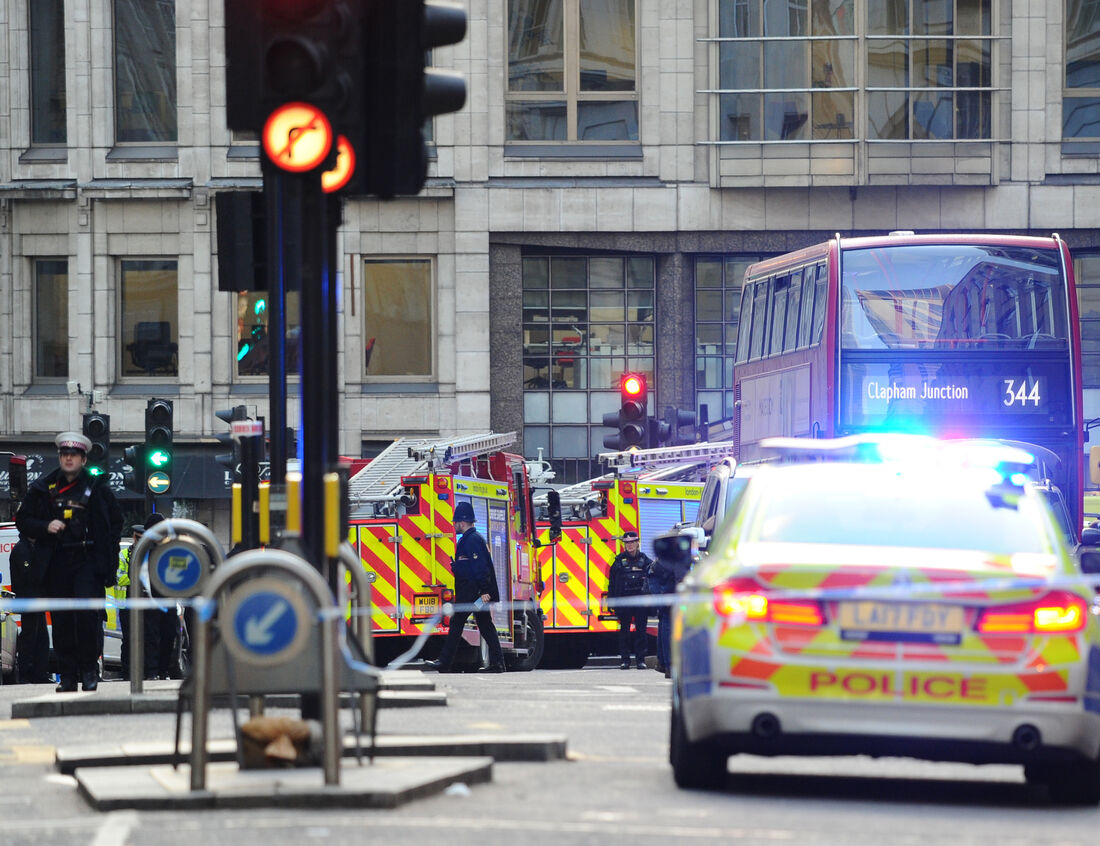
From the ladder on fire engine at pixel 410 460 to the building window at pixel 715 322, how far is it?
10332 millimetres

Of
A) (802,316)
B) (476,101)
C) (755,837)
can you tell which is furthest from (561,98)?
(755,837)

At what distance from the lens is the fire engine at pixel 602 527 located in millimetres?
26953

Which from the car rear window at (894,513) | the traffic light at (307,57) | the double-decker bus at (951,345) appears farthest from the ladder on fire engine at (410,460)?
the traffic light at (307,57)

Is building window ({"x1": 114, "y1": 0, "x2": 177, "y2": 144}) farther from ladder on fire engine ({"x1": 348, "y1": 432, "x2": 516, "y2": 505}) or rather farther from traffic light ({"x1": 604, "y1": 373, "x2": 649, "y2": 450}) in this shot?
traffic light ({"x1": 604, "y1": 373, "x2": 649, "y2": 450})

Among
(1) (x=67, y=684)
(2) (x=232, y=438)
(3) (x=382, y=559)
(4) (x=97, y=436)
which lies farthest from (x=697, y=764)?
(2) (x=232, y=438)

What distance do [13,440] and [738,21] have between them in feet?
45.0

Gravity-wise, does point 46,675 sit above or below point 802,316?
below

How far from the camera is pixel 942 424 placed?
20750 millimetres

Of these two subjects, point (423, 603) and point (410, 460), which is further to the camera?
point (410, 460)

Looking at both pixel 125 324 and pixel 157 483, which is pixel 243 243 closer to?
pixel 157 483

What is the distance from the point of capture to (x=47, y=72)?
36562mm

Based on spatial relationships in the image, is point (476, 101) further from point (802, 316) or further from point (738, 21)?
point (802, 316)

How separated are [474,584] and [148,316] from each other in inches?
608

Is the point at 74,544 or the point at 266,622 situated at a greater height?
the point at 266,622
